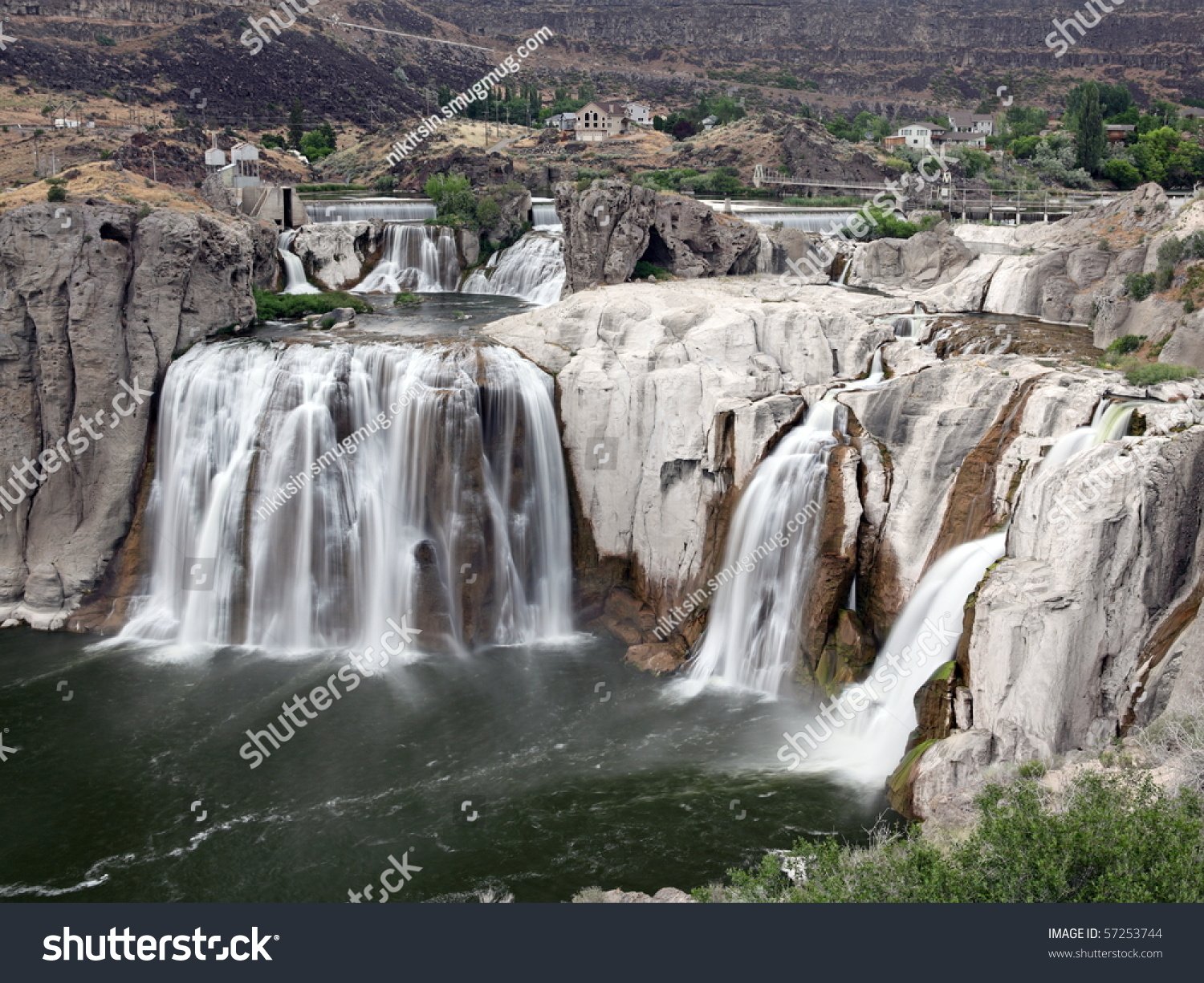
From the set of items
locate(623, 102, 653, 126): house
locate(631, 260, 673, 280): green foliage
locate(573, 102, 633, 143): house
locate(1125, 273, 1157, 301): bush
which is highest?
locate(623, 102, 653, 126): house

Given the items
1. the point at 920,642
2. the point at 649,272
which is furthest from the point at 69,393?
the point at 920,642

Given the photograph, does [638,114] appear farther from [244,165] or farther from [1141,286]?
[1141,286]

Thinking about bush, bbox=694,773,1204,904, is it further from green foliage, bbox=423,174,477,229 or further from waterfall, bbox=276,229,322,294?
green foliage, bbox=423,174,477,229

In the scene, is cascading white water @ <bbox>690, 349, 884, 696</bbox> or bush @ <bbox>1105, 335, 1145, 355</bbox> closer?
cascading white water @ <bbox>690, 349, 884, 696</bbox>

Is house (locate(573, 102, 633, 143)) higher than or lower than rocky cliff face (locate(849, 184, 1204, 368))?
higher

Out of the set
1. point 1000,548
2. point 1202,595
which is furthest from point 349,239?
point 1202,595

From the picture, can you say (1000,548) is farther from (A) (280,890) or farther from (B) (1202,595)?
(A) (280,890)

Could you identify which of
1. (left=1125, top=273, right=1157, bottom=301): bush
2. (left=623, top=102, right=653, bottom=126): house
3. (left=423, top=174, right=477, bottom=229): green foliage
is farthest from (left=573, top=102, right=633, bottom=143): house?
(left=1125, top=273, right=1157, bottom=301): bush
